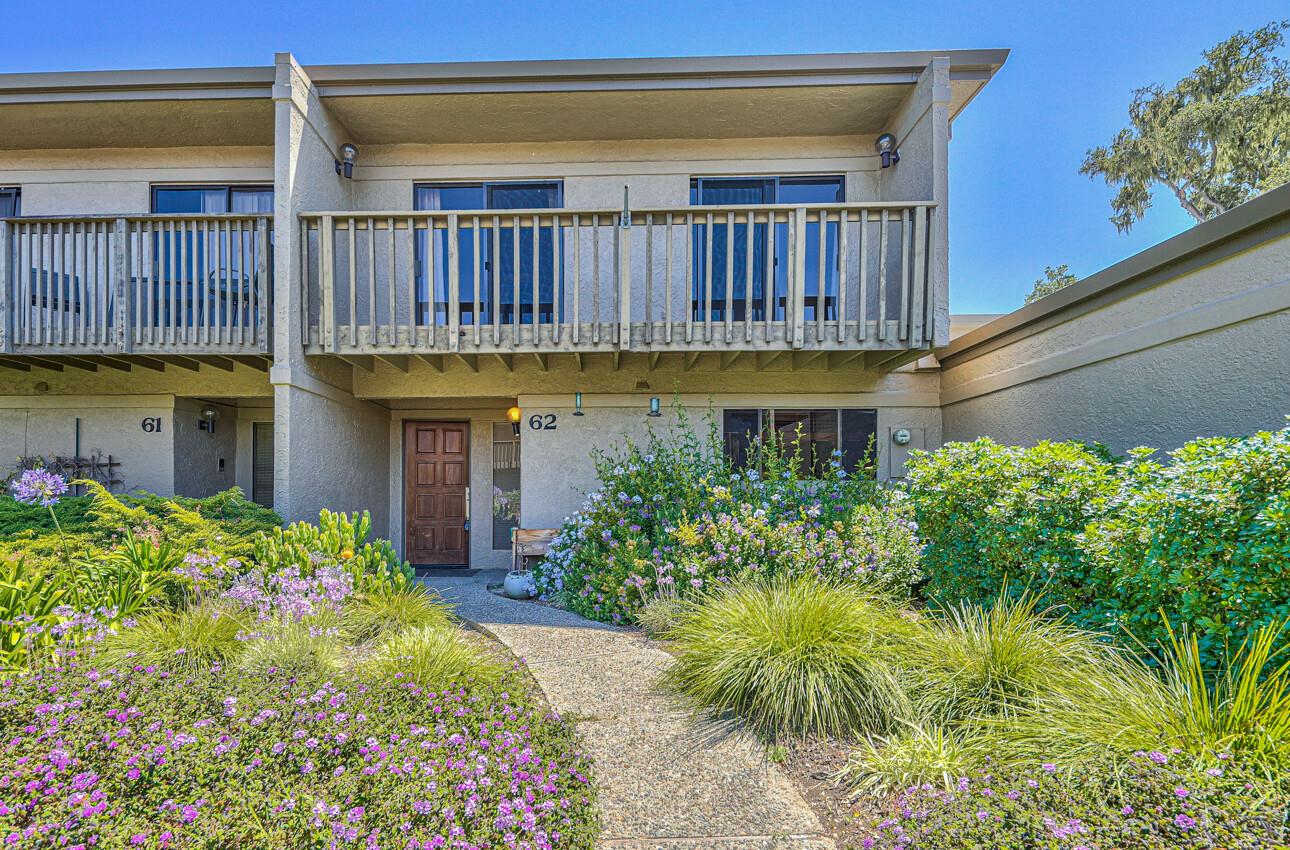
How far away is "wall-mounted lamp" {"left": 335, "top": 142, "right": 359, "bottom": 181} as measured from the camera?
6.77 metres

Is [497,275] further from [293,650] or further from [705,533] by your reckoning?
[293,650]

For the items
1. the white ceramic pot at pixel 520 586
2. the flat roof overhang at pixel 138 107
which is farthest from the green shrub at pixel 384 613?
the flat roof overhang at pixel 138 107

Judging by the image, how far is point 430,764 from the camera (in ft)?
7.43

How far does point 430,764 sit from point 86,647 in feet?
7.93

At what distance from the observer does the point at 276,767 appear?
7.59ft

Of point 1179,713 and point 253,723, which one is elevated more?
point 1179,713

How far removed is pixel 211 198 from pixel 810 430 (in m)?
7.87

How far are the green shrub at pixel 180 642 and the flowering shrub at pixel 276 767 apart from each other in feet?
1.14

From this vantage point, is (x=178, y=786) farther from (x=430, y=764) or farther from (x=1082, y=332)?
(x=1082, y=332)

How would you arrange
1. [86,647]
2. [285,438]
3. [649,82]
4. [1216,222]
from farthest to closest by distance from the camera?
1. [649,82]
2. [285,438]
3. [1216,222]
4. [86,647]

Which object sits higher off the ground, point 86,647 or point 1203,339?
point 1203,339

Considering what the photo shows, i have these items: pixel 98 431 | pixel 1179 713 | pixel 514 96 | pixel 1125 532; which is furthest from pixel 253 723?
pixel 98 431

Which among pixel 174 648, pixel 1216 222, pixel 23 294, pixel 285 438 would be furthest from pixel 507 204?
pixel 1216 222

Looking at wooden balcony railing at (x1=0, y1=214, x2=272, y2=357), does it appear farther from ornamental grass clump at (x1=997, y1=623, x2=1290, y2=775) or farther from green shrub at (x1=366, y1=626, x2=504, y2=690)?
ornamental grass clump at (x1=997, y1=623, x2=1290, y2=775)
